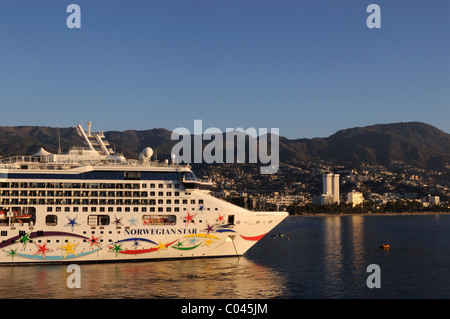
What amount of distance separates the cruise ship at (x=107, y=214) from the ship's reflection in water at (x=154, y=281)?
4.00 ft

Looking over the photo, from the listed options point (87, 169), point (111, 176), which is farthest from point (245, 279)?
point (87, 169)

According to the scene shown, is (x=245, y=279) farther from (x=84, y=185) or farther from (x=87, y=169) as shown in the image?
(x=87, y=169)

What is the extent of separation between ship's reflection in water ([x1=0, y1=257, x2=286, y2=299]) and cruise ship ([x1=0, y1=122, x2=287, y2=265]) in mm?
1218

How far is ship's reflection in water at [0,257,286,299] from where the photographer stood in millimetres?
31422

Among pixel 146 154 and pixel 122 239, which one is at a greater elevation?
pixel 146 154

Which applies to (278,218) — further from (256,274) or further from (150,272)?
(150,272)

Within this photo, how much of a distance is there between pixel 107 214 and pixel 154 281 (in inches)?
336

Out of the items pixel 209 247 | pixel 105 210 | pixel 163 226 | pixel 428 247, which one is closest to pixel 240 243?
pixel 209 247

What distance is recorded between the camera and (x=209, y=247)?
136 ft

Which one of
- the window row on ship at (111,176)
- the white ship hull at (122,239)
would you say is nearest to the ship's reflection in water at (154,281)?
the white ship hull at (122,239)

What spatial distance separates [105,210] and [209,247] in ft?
30.9

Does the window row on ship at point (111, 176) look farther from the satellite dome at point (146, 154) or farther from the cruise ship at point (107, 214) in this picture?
the satellite dome at point (146, 154)

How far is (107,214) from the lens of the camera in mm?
40062

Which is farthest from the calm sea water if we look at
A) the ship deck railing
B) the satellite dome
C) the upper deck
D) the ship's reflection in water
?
the satellite dome
